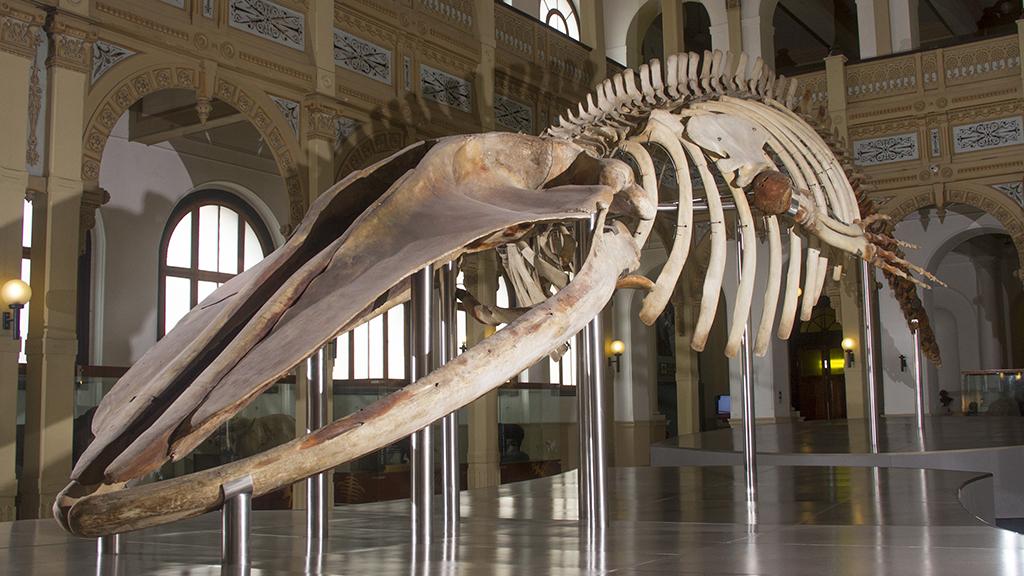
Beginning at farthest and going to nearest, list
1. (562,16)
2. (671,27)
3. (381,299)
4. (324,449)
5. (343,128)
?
(562,16) < (671,27) < (343,128) < (381,299) < (324,449)

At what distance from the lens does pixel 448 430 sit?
12.5 ft

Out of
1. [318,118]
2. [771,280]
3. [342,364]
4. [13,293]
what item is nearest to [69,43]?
[13,293]

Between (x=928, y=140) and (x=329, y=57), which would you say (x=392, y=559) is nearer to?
(x=329, y=57)

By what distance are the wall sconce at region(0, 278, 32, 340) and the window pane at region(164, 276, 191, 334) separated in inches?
222

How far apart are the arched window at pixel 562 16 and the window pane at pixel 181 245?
6624 millimetres

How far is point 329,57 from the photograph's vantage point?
37.0 feet

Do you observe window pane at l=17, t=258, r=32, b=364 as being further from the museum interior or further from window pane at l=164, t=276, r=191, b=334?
window pane at l=164, t=276, r=191, b=334

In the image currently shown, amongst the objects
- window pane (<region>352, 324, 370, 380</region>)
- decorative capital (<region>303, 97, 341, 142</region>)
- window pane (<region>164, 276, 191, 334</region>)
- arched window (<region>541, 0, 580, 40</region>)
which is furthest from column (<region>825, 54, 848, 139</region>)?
window pane (<region>164, 276, 191, 334</region>)

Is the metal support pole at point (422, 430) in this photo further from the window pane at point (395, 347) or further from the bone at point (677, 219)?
the window pane at point (395, 347)

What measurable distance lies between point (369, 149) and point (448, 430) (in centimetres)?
839

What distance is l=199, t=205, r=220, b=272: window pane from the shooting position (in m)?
14.5

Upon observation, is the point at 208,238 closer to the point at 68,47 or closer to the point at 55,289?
the point at 68,47

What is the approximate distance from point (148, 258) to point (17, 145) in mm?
5359

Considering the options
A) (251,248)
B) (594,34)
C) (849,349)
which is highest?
(594,34)
